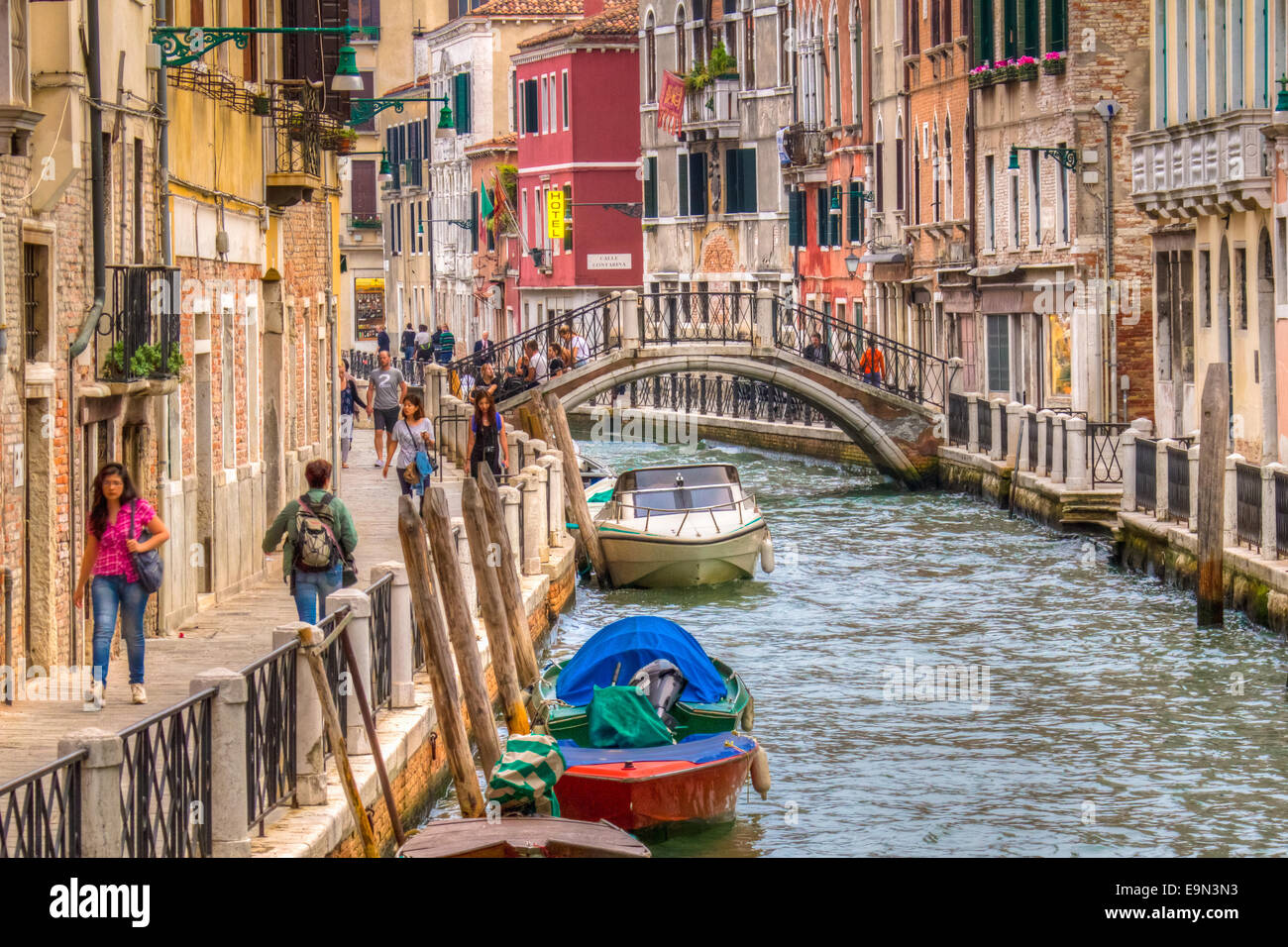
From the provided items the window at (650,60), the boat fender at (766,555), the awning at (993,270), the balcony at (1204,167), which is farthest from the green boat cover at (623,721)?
the window at (650,60)

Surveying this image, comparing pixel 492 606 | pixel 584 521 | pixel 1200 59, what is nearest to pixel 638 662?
pixel 492 606

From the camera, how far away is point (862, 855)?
42.4ft

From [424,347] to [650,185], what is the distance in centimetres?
842

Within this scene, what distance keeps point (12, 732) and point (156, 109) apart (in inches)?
215

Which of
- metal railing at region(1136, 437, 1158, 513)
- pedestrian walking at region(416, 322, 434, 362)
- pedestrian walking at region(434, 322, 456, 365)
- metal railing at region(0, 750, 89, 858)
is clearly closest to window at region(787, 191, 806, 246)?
pedestrian walking at region(416, 322, 434, 362)

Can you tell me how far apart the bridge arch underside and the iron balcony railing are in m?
20.5

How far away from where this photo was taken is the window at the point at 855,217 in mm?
43688

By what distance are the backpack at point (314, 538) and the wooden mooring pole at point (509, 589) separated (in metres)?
Result: 3.19

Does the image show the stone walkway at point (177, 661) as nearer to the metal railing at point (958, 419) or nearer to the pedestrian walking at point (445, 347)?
the metal railing at point (958, 419)

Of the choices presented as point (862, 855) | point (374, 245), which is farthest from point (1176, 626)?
point (374, 245)

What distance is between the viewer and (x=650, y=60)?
53406mm

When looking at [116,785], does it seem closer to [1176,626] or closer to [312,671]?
[312,671]

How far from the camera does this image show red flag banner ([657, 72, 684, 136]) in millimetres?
50625

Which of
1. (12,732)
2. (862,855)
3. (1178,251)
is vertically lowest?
(862,855)
